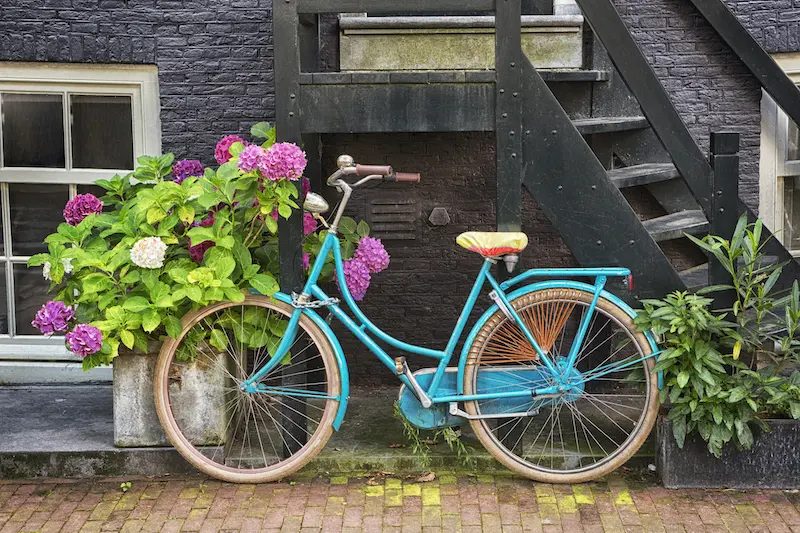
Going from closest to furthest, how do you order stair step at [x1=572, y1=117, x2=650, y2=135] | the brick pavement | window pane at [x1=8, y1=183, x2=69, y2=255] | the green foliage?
the brick pavement < the green foliage < stair step at [x1=572, y1=117, x2=650, y2=135] < window pane at [x1=8, y1=183, x2=69, y2=255]

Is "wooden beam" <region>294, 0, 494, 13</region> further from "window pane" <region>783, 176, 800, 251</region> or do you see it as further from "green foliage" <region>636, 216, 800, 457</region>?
"window pane" <region>783, 176, 800, 251</region>

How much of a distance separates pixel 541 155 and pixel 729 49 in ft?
5.80

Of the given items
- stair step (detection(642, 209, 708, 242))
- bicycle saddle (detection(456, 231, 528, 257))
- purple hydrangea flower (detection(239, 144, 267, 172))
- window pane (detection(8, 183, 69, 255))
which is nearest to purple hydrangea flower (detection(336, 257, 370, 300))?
bicycle saddle (detection(456, 231, 528, 257))

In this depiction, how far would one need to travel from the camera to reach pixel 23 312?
612 centimetres

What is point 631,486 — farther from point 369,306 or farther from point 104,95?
point 104,95

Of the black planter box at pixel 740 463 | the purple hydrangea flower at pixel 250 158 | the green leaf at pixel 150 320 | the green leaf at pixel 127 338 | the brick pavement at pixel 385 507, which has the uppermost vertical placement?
the purple hydrangea flower at pixel 250 158

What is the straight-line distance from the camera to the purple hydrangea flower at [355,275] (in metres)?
4.80

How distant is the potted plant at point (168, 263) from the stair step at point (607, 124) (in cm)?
119

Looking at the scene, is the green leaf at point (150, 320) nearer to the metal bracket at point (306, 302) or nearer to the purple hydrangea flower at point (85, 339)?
the purple hydrangea flower at point (85, 339)

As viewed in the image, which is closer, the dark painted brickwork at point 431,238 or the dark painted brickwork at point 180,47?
the dark painted brickwork at point 180,47

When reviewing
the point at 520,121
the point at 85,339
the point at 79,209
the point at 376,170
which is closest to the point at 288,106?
the point at 376,170

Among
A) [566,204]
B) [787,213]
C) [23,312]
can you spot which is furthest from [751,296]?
[23,312]

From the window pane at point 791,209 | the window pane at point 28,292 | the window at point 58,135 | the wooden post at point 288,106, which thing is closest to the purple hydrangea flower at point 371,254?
the wooden post at point 288,106

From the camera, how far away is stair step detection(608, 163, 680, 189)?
16.7ft
